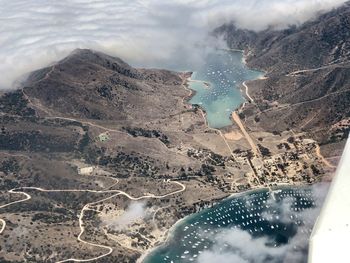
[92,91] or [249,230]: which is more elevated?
Result: [92,91]

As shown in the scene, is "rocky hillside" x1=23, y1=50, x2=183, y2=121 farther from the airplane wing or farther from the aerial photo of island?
the airplane wing

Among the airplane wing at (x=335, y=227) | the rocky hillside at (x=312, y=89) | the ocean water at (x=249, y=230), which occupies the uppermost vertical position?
the airplane wing at (x=335, y=227)

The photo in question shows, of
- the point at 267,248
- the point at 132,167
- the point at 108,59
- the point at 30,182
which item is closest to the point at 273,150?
the point at 132,167

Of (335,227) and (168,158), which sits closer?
(335,227)

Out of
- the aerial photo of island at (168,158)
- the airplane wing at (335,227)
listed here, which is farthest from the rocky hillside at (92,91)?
the airplane wing at (335,227)

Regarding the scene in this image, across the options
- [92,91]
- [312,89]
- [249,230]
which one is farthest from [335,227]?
[92,91]

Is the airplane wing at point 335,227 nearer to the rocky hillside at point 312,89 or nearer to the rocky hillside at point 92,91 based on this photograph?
the rocky hillside at point 312,89

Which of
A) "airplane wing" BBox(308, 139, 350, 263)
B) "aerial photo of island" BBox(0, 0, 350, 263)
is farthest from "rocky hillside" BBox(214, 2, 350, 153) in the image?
"airplane wing" BBox(308, 139, 350, 263)

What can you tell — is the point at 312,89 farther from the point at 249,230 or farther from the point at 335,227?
the point at 335,227
